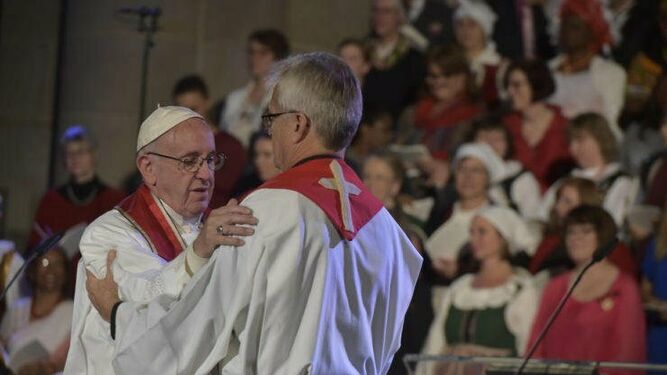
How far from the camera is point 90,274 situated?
4.38 metres

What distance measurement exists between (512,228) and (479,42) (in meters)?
1.90

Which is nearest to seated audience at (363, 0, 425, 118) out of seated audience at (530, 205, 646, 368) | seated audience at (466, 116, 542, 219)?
seated audience at (466, 116, 542, 219)

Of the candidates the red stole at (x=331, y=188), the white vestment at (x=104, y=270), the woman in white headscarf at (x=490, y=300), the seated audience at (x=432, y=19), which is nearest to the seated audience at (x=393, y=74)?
the seated audience at (x=432, y=19)

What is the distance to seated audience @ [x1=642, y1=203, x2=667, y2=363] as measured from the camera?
7383mm

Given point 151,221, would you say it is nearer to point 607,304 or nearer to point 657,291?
point 607,304

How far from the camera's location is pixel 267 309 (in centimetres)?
370

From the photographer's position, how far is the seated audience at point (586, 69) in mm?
8672

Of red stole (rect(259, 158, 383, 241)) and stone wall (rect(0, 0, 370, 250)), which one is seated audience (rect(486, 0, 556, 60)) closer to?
stone wall (rect(0, 0, 370, 250))

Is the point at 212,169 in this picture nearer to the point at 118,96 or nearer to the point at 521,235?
the point at 521,235

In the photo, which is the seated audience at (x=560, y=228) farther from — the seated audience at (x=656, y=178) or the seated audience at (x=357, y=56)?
the seated audience at (x=357, y=56)

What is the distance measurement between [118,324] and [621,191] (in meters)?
4.68

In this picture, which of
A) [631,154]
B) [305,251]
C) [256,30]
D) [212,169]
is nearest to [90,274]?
[212,169]

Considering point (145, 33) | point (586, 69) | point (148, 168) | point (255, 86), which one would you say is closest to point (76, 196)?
point (255, 86)

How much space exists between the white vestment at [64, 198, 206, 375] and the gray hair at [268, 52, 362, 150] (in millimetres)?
718
